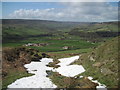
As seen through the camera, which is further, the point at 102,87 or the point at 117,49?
the point at 117,49

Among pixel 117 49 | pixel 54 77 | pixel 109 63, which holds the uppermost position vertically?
pixel 117 49

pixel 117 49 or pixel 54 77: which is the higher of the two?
pixel 117 49

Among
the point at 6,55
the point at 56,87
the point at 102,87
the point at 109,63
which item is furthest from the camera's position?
the point at 6,55

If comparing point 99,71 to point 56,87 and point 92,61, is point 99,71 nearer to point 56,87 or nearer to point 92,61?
point 92,61

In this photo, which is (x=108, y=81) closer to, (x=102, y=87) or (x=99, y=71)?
(x=102, y=87)

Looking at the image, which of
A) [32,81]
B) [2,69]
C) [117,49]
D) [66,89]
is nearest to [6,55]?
[2,69]

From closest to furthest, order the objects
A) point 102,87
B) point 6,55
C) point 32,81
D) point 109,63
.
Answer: point 102,87, point 32,81, point 109,63, point 6,55

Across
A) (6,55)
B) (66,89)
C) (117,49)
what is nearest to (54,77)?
(66,89)
